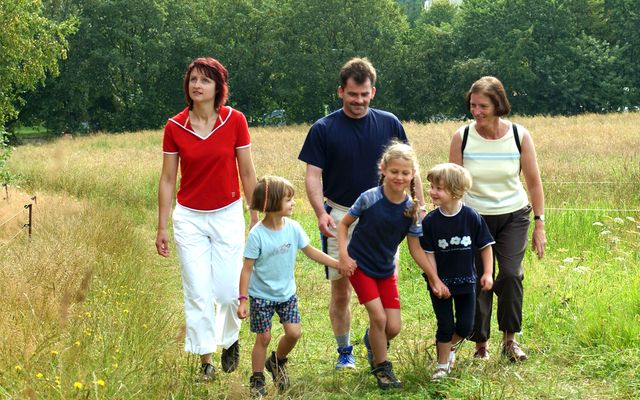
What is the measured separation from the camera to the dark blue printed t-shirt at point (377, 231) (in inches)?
207

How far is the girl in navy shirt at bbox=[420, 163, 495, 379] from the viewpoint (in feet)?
17.4

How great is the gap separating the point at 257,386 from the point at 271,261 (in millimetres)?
690

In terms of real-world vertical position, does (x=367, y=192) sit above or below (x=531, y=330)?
above

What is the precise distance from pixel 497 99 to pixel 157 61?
58.8 metres

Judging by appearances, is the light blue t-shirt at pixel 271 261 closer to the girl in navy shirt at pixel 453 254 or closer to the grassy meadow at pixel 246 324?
the grassy meadow at pixel 246 324

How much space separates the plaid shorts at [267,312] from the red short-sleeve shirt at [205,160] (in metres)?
0.76

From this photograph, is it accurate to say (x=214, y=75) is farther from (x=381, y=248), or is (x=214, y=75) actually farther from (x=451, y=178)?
(x=451, y=178)

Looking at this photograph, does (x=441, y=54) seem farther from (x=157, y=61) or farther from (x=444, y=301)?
(x=444, y=301)

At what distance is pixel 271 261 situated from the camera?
5133 millimetres

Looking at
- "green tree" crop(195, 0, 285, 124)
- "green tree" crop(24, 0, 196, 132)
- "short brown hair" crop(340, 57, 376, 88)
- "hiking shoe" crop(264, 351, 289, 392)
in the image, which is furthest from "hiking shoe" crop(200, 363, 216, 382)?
"green tree" crop(195, 0, 285, 124)

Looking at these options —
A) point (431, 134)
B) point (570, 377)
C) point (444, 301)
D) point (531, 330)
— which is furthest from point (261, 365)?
point (431, 134)

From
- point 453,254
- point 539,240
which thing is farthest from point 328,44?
point 453,254

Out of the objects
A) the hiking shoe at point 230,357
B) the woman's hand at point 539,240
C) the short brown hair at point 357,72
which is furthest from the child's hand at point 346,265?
the woman's hand at point 539,240

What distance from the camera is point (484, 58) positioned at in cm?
6225
